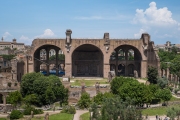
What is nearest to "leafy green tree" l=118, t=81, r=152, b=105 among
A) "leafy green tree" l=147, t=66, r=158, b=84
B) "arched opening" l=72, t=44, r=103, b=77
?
"leafy green tree" l=147, t=66, r=158, b=84

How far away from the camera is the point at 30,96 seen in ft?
121

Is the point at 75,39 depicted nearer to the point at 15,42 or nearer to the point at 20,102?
the point at 20,102

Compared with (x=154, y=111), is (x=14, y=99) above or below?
above

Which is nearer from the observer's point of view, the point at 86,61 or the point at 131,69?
the point at 86,61

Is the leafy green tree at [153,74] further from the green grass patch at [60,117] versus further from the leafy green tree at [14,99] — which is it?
the leafy green tree at [14,99]

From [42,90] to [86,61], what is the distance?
30716 millimetres

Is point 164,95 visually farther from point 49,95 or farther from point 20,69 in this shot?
point 20,69

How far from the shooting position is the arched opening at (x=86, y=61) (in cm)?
6744

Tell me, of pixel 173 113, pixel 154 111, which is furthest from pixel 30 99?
pixel 173 113

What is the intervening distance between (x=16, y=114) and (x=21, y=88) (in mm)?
11378

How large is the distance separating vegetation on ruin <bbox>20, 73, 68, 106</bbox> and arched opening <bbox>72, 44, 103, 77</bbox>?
26405mm

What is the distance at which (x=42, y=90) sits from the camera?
127 ft

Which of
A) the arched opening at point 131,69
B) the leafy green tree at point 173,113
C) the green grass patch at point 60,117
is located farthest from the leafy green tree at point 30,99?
the arched opening at point 131,69

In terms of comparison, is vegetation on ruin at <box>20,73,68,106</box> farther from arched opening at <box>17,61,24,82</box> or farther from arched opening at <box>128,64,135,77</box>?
arched opening at <box>128,64,135,77</box>
